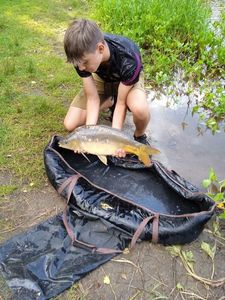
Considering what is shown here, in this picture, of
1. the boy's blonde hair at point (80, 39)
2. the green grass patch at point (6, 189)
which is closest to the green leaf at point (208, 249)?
the green grass patch at point (6, 189)

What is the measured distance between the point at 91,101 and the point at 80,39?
78cm

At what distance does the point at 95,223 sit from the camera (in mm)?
2799

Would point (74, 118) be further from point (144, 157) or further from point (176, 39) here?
point (176, 39)

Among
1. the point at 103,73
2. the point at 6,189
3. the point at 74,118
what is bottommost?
the point at 6,189

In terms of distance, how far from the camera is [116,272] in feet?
8.28

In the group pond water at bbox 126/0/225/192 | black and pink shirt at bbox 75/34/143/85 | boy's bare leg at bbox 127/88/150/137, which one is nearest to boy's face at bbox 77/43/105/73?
black and pink shirt at bbox 75/34/143/85

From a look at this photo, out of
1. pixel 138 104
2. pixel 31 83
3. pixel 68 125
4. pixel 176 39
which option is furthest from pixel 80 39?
pixel 176 39

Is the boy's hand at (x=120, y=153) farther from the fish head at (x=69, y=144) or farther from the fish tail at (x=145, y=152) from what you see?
the fish head at (x=69, y=144)

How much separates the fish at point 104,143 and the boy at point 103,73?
0.41 m

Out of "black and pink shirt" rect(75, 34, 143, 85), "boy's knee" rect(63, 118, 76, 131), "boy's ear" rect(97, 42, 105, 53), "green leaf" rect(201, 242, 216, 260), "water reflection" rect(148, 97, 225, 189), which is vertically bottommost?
"green leaf" rect(201, 242, 216, 260)

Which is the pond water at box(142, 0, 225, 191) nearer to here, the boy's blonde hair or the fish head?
the fish head

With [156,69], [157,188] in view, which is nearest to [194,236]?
[157,188]

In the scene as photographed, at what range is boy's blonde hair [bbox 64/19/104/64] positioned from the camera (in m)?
2.90

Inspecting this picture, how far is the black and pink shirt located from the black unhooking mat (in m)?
0.73
